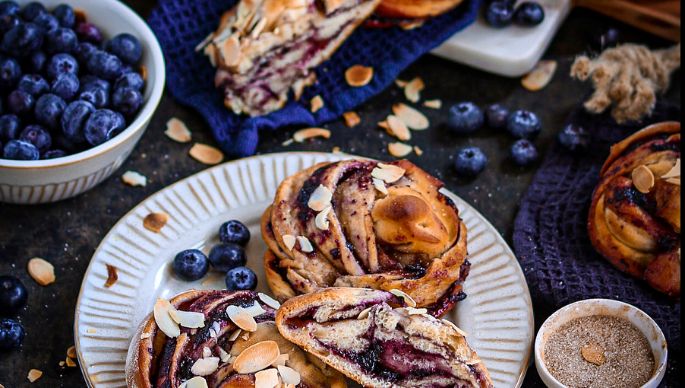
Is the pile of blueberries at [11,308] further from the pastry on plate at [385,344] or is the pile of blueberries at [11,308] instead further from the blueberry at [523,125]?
the blueberry at [523,125]

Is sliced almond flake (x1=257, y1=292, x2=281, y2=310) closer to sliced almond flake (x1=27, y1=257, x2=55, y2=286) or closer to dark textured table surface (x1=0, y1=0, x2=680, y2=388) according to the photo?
dark textured table surface (x1=0, y1=0, x2=680, y2=388)

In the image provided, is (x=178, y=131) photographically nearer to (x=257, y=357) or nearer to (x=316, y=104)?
(x=316, y=104)

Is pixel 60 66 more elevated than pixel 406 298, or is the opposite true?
pixel 60 66

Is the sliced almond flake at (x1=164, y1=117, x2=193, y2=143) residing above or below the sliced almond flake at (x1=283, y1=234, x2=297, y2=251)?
below

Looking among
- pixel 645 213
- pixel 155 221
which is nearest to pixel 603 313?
pixel 645 213

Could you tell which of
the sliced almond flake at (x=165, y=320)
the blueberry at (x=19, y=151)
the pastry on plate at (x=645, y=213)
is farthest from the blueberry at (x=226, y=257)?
the pastry on plate at (x=645, y=213)

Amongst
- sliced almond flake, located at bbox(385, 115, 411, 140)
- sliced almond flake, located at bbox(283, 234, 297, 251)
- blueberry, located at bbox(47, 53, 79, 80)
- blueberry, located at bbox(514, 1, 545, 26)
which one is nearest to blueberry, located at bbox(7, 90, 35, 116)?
blueberry, located at bbox(47, 53, 79, 80)

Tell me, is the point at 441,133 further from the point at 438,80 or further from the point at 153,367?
the point at 153,367
